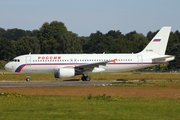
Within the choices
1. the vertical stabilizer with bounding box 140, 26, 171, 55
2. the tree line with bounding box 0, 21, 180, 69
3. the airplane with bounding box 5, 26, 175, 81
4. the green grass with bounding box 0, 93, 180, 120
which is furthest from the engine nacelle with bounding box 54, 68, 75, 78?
the tree line with bounding box 0, 21, 180, 69

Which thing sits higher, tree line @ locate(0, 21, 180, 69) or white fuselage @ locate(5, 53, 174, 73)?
tree line @ locate(0, 21, 180, 69)

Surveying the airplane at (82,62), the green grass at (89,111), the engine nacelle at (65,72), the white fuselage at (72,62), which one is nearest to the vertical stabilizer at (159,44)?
the airplane at (82,62)

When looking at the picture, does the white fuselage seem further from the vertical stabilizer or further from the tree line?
the tree line

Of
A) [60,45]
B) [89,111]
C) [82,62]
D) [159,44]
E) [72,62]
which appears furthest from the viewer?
[60,45]

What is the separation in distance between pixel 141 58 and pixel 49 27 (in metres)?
86.2

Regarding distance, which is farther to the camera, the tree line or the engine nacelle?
the tree line

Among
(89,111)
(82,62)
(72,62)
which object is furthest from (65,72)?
→ (89,111)

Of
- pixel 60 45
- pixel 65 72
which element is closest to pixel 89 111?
pixel 65 72

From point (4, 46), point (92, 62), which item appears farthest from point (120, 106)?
point (4, 46)

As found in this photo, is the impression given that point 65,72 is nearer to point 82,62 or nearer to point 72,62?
point 72,62

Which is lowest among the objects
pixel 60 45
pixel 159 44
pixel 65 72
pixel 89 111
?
pixel 89 111

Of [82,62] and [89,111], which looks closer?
[89,111]

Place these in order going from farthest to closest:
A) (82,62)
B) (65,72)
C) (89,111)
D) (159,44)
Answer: (159,44)
(82,62)
(65,72)
(89,111)

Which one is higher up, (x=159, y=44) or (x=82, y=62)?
(x=159, y=44)
